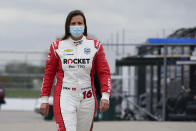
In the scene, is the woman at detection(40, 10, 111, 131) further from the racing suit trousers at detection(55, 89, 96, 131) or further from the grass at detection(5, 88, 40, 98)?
the grass at detection(5, 88, 40, 98)

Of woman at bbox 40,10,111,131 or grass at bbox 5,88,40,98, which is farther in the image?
grass at bbox 5,88,40,98

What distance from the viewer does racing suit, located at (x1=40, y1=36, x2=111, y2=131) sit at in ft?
14.7

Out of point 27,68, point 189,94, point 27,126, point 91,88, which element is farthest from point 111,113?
point 91,88

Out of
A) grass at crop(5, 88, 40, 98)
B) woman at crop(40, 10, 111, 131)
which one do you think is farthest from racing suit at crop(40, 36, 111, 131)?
Result: grass at crop(5, 88, 40, 98)

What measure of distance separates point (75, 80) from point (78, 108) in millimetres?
279

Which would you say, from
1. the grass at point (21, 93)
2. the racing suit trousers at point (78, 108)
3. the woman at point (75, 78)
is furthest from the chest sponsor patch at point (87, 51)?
the grass at point (21, 93)

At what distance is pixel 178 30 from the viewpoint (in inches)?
533

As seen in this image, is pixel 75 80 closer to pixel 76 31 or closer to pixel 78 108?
pixel 78 108

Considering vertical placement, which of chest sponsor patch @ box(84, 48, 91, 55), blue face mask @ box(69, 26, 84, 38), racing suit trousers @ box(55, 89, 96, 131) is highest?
blue face mask @ box(69, 26, 84, 38)

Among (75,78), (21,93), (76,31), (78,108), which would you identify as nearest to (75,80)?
(75,78)

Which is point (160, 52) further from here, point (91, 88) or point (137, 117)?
point (91, 88)

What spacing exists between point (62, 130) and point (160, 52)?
8.69m

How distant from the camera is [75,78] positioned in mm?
4555

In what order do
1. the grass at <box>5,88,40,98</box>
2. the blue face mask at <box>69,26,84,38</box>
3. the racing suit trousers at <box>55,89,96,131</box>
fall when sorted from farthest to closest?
the grass at <box>5,88,40,98</box>, the blue face mask at <box>69,26,84,38</box>, the racing suit trousers at <box>55,89,96,131</box>
